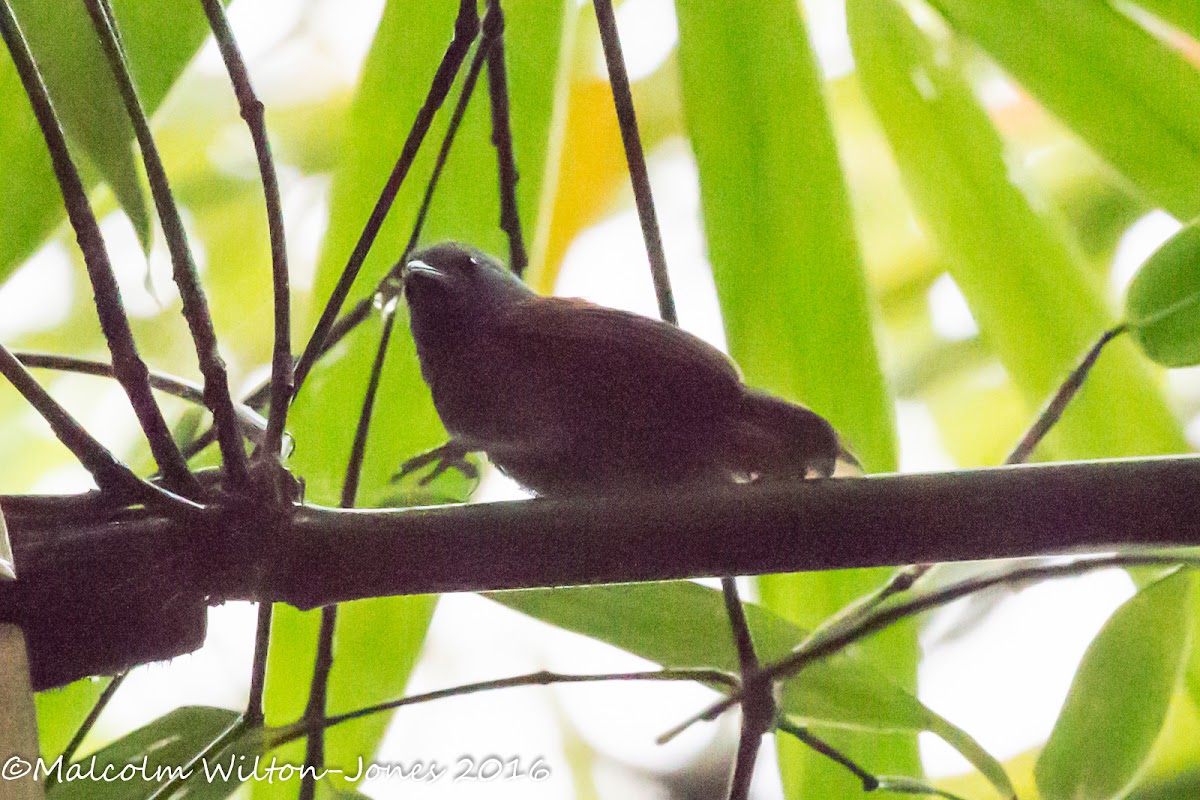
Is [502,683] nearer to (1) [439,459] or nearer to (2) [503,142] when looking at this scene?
(1) [439,459]

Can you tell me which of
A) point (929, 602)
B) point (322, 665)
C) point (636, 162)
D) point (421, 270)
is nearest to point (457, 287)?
point (421, 270)

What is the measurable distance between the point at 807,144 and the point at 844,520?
1.10ft

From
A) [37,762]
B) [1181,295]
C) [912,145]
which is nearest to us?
[37,762]

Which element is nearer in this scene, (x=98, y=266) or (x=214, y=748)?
(x=98, y=266)

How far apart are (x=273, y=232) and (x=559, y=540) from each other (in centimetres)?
23

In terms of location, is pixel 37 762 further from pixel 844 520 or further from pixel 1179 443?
pixel 1179 443

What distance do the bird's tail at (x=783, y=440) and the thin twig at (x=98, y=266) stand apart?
Answer: 1.04 ft

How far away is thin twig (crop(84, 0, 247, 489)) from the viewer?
53 centimetres

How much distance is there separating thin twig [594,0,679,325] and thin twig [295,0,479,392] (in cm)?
10

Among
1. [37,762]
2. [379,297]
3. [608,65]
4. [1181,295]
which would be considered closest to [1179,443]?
[1181,295]

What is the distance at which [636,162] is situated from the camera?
677 millimetres

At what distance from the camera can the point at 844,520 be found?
1.63 feet

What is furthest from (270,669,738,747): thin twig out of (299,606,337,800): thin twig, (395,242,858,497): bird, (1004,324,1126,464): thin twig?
(1004,324,1126,464): thin twig

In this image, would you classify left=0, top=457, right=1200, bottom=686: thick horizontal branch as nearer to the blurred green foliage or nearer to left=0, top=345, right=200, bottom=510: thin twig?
left=0, top=345, right=200, bottom=510: thin twig
